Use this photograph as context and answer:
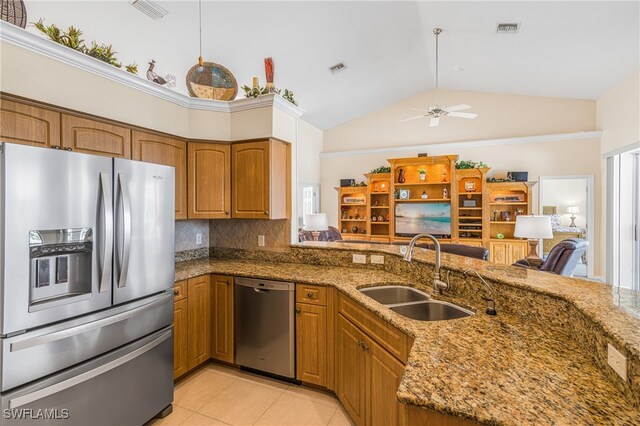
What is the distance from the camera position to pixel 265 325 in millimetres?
2641

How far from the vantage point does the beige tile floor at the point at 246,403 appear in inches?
86.1

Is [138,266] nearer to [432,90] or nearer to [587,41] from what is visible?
[587,41]

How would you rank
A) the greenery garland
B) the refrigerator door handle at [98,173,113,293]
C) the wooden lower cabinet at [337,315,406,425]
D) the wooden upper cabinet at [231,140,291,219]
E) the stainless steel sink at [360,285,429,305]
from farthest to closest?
the wooden upper cabinet at [231,140,291,219] < the stainless steel sink at [360,285,429,305] < the greenery garland < the refrigerator door handle at [98,173,113,293] < the wooden lower cabinet at [337,315,406,425]

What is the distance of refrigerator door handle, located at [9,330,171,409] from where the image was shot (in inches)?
58.3

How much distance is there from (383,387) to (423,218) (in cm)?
599

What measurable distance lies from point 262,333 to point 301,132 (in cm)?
581

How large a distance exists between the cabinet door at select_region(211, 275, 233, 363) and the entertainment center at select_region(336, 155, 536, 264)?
5.21 m

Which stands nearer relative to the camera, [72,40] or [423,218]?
[72,40]

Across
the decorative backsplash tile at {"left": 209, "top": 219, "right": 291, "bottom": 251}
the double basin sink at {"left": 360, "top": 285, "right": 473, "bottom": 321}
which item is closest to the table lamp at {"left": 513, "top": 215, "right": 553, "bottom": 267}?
the double basin sink at {"left": 360, "top": 285, "right": 473, "bottom": 321}

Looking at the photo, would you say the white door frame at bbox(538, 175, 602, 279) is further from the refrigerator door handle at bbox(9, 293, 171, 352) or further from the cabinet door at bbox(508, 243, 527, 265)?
the refrigerator door handle at bbox(9, 293, 171, 352)

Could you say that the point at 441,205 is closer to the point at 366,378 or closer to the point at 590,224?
the point at 590,224

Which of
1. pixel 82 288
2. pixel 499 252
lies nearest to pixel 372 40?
pixel 82 288

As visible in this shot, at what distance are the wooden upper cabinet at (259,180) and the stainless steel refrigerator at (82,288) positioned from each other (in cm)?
94

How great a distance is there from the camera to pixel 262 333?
2660mm
